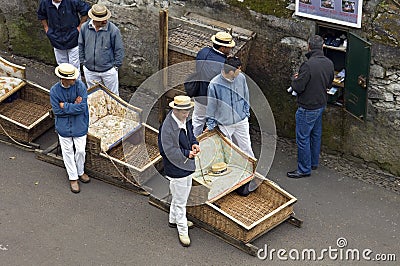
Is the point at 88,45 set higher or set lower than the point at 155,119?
higher

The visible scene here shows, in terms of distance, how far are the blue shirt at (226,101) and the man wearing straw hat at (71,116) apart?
153 cm

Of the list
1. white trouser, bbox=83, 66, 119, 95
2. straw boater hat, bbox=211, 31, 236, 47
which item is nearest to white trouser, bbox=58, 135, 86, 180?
white trouser, bbox=83, 66, 119, 95

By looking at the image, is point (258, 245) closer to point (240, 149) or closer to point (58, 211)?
point (240, 149)

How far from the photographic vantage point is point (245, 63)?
11789 millimetres

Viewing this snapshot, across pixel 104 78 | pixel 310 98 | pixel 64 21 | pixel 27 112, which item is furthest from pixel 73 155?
pixel 310 98

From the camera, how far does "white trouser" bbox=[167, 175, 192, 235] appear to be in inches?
384

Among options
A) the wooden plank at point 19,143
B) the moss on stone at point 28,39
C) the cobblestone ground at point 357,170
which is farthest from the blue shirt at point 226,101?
the moss on stone at point 28,39

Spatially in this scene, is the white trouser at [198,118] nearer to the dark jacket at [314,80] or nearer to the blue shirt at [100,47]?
the dark jacket at [314,80]

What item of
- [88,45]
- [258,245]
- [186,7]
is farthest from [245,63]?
[258,245]

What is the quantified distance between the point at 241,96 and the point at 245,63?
4.12 ft

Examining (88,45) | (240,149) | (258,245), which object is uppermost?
(88,45)

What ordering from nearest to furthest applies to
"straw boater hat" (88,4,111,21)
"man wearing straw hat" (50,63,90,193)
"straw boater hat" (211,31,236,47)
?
"man wearing straw hat" (50,63,90,193) < "straw boater hat" (211,31,236,47) < "straw boater hat" (88,4,111,21)

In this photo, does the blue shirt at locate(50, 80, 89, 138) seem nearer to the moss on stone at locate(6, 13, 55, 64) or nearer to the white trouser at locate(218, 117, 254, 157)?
the white trouser at locate(218, 117, 254, 157)

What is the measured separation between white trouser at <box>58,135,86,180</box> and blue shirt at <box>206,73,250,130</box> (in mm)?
1581
